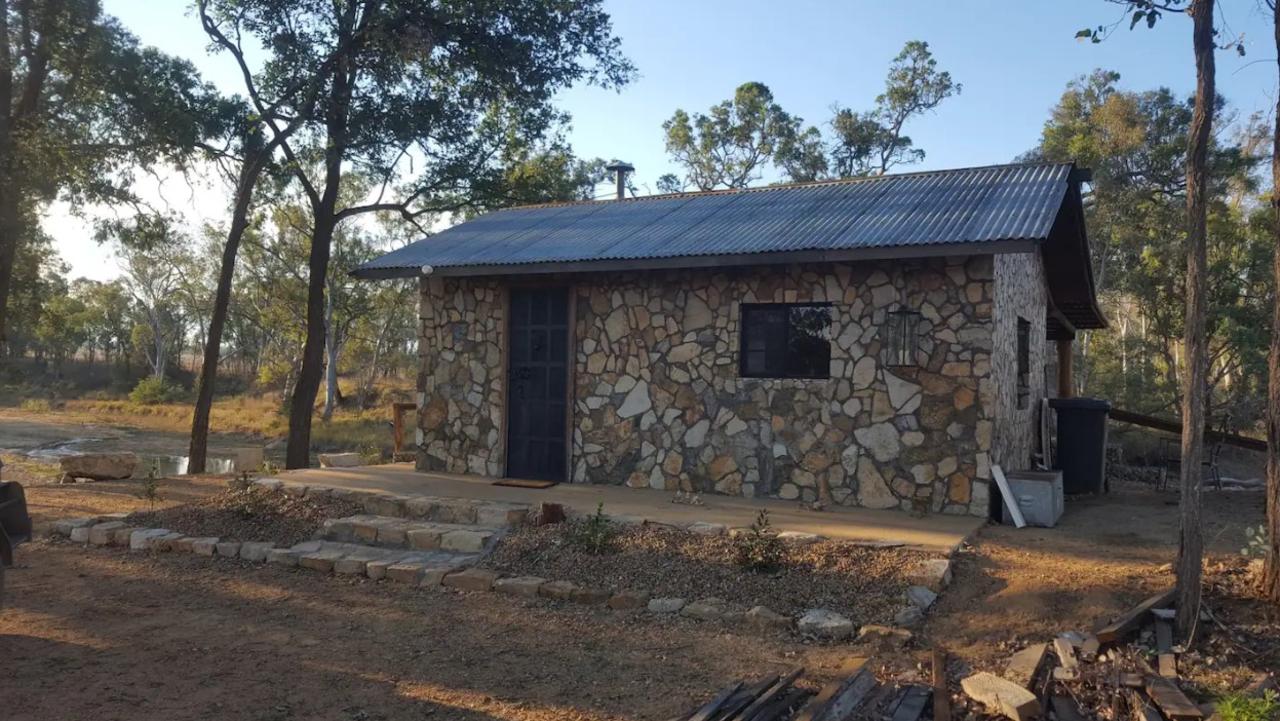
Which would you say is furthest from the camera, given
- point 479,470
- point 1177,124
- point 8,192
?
point 1177,124

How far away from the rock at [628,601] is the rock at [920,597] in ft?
5.94

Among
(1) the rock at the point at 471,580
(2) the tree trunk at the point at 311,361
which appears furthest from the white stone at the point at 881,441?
(2) the tree trunk at the point at 311,361

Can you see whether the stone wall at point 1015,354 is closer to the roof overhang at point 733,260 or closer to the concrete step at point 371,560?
the roof overhang at point 733,260

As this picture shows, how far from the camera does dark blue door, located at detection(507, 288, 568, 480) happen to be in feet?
34.3

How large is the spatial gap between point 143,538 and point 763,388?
637 cm

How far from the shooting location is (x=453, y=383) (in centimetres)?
1107

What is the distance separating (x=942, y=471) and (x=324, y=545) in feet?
19.4

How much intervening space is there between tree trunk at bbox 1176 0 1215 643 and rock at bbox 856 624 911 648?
1527 millimetres

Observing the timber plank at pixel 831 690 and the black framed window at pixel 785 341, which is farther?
the black framed window at pixel 785 341

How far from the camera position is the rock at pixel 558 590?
638cm

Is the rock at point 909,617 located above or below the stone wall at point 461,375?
below

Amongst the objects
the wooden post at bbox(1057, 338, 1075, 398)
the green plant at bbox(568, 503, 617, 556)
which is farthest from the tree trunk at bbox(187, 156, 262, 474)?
the wooden post at bbox(1057, 338, 1075, 398)

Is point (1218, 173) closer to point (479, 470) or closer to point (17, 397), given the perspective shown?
point (479, 470)

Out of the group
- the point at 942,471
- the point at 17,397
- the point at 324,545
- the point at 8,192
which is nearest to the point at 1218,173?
the point at 942,471
